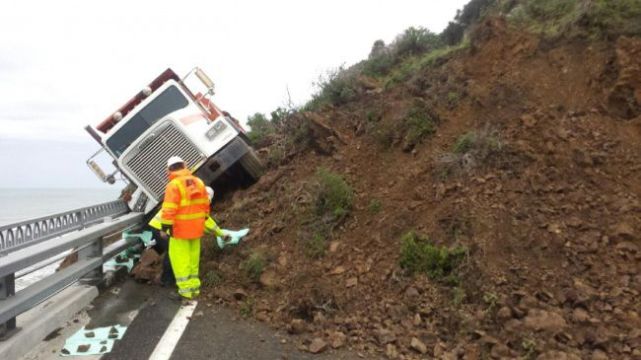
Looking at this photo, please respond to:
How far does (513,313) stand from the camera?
4.43m

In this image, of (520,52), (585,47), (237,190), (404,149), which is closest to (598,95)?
(585,47)

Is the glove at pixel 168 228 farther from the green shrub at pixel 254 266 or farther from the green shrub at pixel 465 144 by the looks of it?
the green shrub at pixel 465 144

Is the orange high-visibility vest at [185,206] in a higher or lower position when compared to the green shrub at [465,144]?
higher

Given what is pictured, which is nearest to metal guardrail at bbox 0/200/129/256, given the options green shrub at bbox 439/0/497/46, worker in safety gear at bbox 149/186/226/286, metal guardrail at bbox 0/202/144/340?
metal guardrail at bbox 0/202/144/340

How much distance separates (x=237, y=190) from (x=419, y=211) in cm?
410

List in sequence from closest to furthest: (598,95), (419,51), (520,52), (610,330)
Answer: (610,330) < (598,95) < (520,52) < (419,51)

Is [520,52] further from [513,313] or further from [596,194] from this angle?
[513,313]

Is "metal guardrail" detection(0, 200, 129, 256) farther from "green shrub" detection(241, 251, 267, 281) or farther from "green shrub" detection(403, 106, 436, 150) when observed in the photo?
"green shrub" detection(403, 106, 436, 150)

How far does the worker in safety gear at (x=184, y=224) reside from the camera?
18.6ft

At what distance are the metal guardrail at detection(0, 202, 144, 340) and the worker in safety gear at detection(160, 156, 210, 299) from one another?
771mm

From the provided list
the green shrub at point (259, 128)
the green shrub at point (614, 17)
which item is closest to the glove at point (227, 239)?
the green shrub at point (259, 128)

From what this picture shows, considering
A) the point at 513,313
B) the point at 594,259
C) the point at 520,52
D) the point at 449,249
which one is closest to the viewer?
the point at 513,313

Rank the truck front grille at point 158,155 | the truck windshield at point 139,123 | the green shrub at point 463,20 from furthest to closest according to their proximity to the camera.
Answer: the green shrub at point 463,20 < the truck windshield at point 139,123 < the truck front grille at point 158,155

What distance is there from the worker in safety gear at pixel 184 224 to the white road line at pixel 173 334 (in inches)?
12.8
